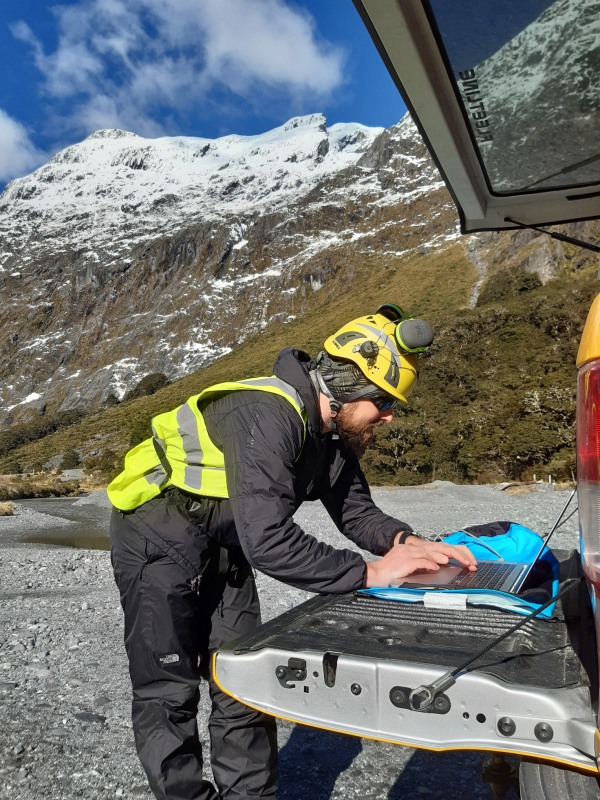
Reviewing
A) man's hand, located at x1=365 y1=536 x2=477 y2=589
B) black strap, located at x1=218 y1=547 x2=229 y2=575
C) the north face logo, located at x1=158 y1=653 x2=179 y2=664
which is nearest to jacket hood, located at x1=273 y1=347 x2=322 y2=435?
man's hand, located at x1=365 y1=536 x2=477 y2=589

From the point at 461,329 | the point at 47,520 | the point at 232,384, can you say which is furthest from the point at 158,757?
the point at 461,329

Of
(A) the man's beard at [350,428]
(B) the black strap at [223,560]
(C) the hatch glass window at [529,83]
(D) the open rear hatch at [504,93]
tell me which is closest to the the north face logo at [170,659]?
(B) the black strap at [223,560]

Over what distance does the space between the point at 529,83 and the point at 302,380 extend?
1.52m

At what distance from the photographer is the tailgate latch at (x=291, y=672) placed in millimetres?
1388

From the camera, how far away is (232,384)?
2.09 meters

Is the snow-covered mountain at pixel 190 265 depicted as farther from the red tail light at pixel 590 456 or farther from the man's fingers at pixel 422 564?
the red tail light at pixel 590 456

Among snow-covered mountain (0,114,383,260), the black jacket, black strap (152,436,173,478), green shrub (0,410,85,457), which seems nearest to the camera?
the black jacket

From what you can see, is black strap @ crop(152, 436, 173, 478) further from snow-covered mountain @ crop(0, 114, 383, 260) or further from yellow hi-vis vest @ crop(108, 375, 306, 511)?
snow-covered mountain @ crop(0, 114, 383, 260)

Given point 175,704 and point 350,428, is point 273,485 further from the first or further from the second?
point 175,704

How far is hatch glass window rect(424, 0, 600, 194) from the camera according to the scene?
203cm

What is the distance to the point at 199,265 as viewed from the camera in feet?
420

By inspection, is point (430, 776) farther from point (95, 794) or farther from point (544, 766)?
point (544, 766)

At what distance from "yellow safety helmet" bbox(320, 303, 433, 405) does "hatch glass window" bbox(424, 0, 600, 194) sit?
105cm

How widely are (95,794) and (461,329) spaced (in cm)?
2435
